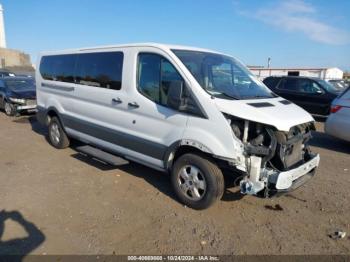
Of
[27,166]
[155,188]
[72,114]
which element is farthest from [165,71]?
[27,166]

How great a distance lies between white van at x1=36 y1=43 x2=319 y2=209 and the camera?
3.87 m

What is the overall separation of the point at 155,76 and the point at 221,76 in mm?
985

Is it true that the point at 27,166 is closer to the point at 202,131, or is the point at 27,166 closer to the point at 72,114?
the point at 72,114

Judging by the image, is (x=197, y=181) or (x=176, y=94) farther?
(x=197, y=181)

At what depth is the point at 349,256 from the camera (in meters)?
3.37

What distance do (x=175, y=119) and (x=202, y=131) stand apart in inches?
19.5

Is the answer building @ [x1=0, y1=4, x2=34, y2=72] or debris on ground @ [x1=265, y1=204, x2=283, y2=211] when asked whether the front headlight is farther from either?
building @ [x1=0, y1=4, x2=34, y2=72]

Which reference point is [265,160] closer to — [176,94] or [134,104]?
[176,94]

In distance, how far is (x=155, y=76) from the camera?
460 centimetres

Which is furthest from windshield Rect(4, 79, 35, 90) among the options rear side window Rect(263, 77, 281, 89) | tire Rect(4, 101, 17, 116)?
rear side window Rect(263, 77, 281, 89)

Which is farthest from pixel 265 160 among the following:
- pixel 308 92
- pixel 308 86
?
pixel 308 86

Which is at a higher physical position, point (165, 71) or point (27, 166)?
point (165, 71)

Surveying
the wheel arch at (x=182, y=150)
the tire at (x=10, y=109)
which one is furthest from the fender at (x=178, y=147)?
the tire at (x=10, y=109)

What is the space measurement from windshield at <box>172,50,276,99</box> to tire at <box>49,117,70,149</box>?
3877mm
